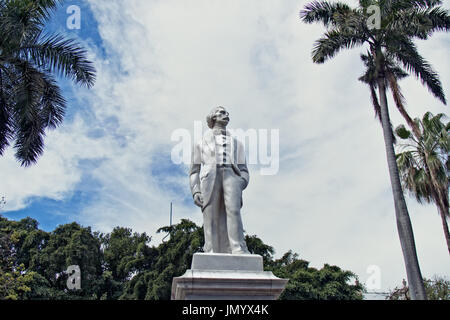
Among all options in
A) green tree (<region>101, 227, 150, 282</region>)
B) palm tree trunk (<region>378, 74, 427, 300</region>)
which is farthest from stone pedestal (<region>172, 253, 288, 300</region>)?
green tree (<region>101, 227, 150, 282</region>)

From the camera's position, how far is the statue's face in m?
7.99

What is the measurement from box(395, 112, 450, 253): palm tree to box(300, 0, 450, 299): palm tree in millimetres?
2912

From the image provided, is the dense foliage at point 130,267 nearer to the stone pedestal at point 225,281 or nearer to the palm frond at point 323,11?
the palm frond at point 323,11

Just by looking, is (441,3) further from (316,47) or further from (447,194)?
(447,194)

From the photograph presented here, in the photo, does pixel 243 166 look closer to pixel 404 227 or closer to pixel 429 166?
pixel 404 227

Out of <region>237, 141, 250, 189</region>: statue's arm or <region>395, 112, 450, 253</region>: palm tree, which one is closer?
<region>237, 141, 250, 189</region>: statue's arm

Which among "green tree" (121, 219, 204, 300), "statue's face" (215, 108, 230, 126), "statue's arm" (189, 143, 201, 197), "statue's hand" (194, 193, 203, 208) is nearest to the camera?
"statue's hand" (194, 193, 203, 208)

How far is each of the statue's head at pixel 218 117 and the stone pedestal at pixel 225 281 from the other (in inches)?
97.4

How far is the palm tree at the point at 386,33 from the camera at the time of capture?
15766 mm

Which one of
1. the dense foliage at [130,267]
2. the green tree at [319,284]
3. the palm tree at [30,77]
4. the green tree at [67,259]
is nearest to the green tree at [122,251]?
the dense foliage at [130,267]

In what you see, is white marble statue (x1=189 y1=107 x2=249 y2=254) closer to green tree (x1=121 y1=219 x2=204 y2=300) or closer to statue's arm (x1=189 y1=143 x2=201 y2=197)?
statue's arm (x1=189 y1=143 x2=201 y2=197)

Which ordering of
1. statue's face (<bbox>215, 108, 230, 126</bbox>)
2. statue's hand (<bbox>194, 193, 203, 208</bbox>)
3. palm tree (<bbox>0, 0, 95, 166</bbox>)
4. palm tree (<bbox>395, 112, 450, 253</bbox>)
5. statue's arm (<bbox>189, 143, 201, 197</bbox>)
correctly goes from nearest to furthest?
statue's hand (<bbox>194, 193, 203, 208</bbox>)
statue's arm (<bbox>189, 143, 201, 197</bbox>)
statue's face (<bbox>215, 108, 230, 126</bbox>)
palm tree (<bbox>0, 0, 95, 166</bbox>)
palm tree (<bbox>395, 112, 450, 253</bbox>)

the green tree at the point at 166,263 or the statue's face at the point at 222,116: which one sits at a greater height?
the green tree at the point at 166,263
